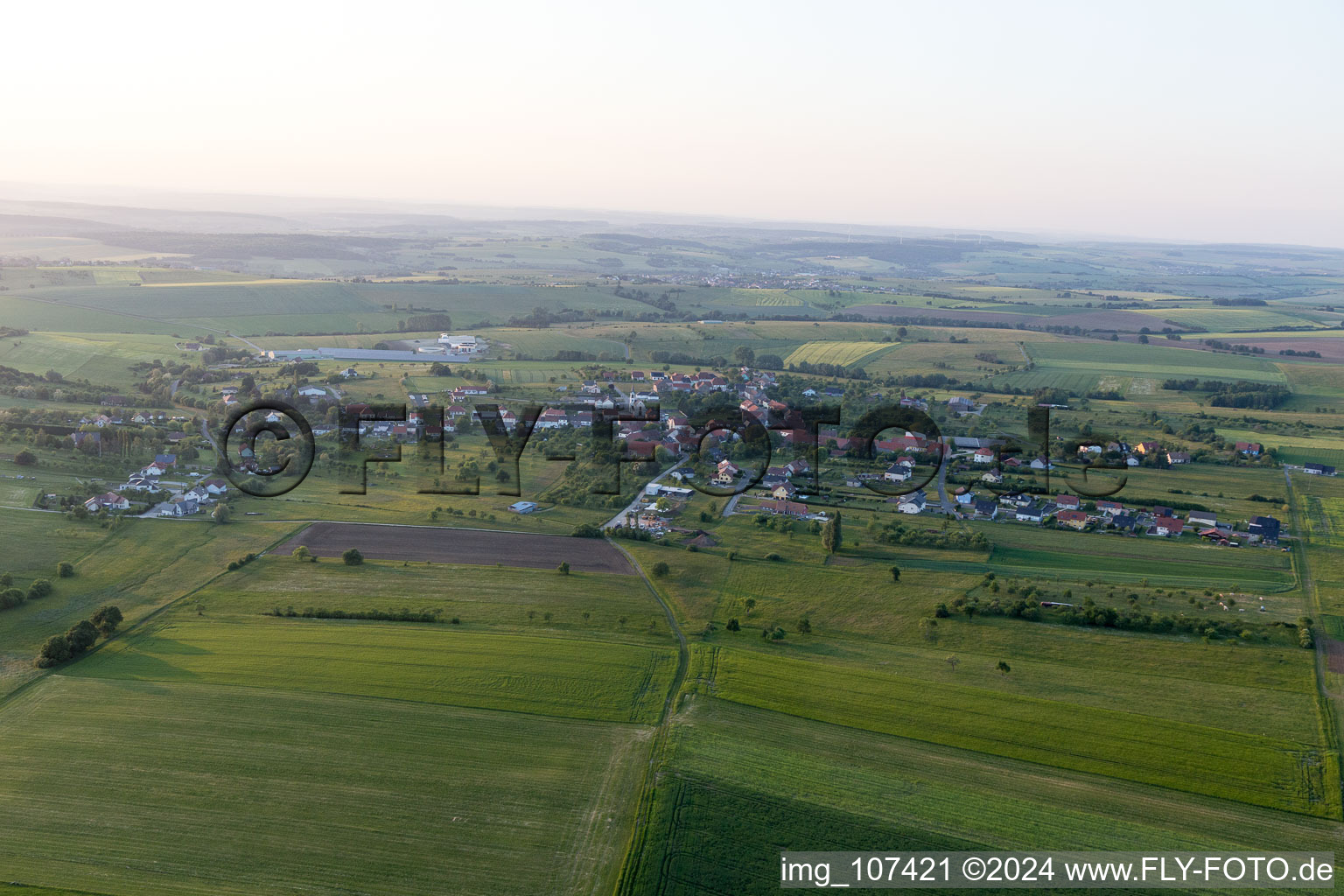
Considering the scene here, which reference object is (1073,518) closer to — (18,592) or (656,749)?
(656,749)

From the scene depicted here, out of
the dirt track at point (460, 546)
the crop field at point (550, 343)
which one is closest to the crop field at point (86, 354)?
the crop field at point (550, 343)

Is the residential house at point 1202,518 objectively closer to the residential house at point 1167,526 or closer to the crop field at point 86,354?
the residential house at point 1167,526

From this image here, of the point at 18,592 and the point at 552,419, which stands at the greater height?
the point at 552,419

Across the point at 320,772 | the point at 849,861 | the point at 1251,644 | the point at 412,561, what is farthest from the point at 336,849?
the point at 1251,644

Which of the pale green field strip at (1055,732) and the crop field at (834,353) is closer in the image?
the pale green field strip at (1055,732)

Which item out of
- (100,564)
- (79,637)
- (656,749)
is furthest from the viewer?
(100,564)

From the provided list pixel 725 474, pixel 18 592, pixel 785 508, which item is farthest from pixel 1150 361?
pixel 18 592

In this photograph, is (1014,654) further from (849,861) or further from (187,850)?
(187,850)
